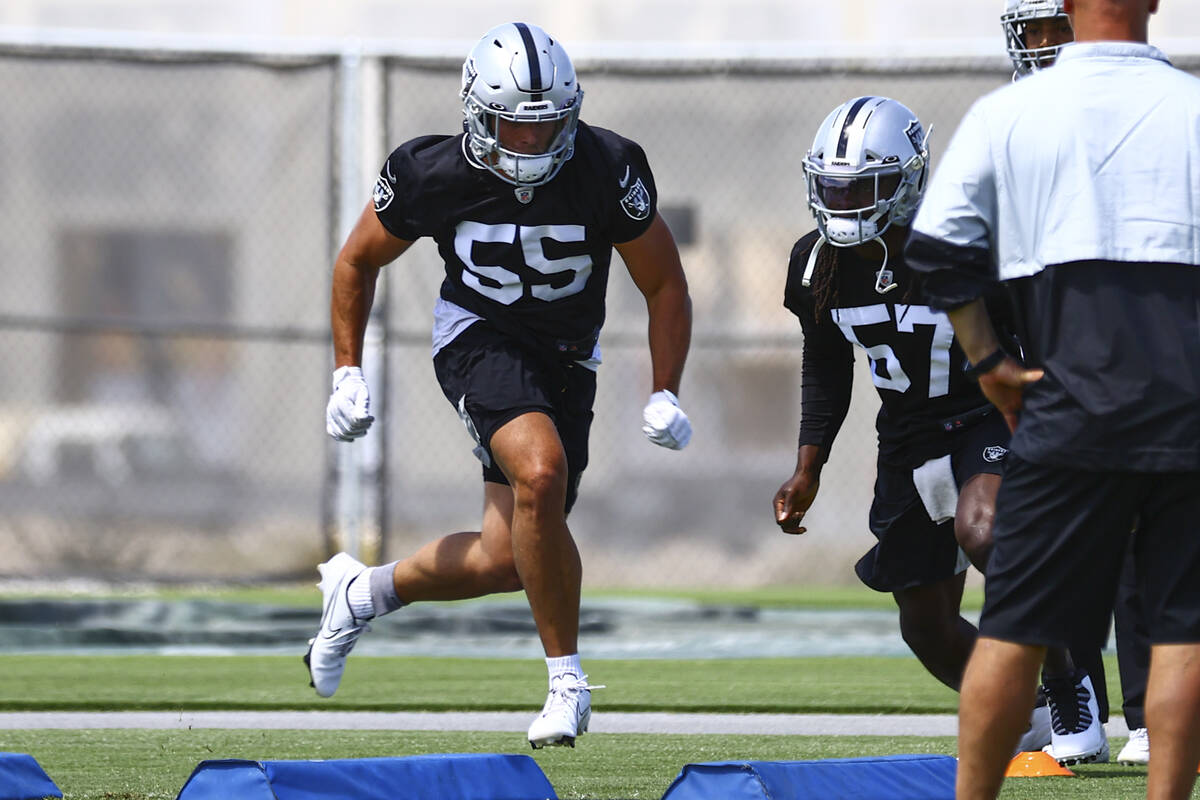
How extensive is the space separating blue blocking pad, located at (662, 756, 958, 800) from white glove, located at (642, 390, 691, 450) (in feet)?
4.53

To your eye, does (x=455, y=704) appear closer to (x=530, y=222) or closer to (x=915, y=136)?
(x=530, y=222)

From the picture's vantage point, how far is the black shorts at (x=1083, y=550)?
10.6 ft

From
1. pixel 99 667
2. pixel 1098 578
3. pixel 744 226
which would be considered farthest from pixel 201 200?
pixel 1098 578

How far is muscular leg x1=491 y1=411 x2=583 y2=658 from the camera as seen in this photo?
192 inches

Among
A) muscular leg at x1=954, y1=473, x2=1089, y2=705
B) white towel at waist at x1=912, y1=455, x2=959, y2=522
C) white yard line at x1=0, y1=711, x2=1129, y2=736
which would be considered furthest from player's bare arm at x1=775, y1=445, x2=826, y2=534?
white yard line at x1=0, y1=711, x2=1129, y2=736

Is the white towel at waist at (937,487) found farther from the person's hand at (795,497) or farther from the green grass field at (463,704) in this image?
the green grass field at (463,704)

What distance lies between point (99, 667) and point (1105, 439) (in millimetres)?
6005

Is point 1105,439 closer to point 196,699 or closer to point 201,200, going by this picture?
point 196,699

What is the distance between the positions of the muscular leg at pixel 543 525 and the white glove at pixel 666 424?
275mm

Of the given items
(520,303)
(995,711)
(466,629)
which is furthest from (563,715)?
(466,629)

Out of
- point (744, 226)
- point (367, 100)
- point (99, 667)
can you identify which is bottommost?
point (99, 667)

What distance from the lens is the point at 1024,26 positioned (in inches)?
205

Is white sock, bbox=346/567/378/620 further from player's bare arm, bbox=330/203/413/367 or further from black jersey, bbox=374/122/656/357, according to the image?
black jersey, bbox=374/122/656/357

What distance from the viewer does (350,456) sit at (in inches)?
448
